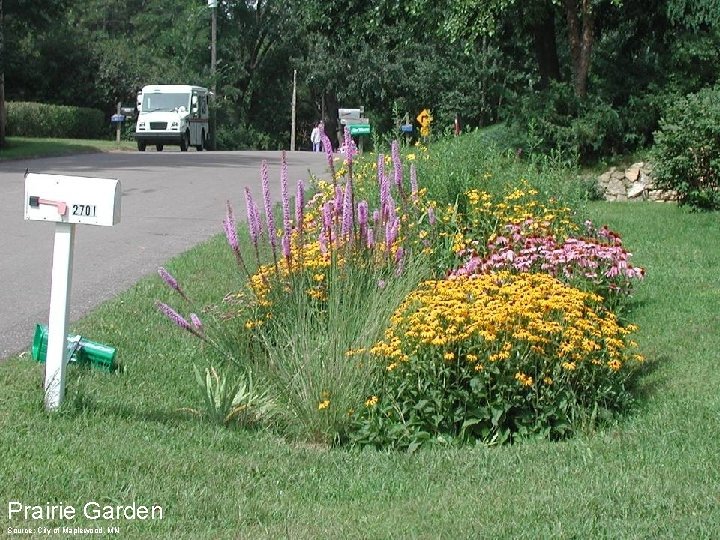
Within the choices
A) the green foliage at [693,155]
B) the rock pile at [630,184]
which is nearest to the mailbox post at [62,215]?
the green foliage at [693,155]

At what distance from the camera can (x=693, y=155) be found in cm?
1533

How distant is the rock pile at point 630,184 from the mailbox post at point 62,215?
12.7 m

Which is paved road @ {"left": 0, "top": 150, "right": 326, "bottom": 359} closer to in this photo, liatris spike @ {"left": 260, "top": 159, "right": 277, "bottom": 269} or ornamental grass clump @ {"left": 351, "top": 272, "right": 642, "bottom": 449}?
liatris spike @ {"left": 260, "top": 159, "right": 277, "bottom": 269}

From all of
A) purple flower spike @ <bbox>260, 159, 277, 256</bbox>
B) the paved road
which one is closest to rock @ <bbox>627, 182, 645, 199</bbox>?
the paved road

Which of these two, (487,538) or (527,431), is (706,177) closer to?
(527,431)

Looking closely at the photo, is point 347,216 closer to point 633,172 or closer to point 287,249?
point 287,249

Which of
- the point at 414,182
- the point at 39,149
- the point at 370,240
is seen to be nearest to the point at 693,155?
the point at 414,182

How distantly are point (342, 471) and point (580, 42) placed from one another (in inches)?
625

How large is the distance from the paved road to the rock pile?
5226 millimetres

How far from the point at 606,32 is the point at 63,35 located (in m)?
38.2

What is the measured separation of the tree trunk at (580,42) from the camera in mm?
19766

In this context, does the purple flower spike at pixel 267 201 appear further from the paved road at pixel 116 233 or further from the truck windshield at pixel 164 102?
the truck windshield at pixel 164 102

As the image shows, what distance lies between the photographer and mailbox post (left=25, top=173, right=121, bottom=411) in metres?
5.91

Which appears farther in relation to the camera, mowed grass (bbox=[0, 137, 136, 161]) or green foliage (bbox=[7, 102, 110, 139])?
green foliage (bbox=[7, 102, 110, 139])
